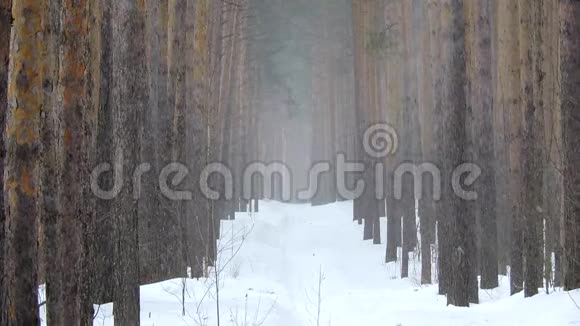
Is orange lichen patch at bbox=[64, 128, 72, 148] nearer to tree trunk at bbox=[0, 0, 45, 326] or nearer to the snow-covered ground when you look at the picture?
tree trunk at bbox=[0, 0, 45, 326]

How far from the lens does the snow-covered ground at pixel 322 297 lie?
31.2 ft

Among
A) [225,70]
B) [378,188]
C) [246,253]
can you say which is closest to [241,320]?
[246,253]

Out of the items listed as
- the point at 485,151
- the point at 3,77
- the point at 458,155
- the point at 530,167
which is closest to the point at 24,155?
the point at 3,77

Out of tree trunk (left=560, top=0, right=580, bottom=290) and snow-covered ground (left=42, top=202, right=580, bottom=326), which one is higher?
tree trunk (left=560, top=0, right=580, bottom=290)

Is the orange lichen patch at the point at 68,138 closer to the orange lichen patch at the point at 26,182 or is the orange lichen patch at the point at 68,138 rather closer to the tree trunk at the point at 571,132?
the orange lichen patch at the point at 26,182

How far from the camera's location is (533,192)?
1094cm

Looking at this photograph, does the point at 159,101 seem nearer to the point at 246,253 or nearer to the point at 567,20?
the point at 246,253

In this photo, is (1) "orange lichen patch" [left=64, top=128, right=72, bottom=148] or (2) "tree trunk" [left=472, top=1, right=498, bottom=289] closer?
(1) "orange lichen patch" [left=64, top=128, right=72, bottom=148]

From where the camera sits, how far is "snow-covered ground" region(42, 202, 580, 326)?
374 inches

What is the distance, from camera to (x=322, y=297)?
13.2 meters

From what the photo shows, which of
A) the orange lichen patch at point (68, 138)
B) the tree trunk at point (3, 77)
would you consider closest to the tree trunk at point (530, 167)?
the orange lichen patch at point (68, 138)

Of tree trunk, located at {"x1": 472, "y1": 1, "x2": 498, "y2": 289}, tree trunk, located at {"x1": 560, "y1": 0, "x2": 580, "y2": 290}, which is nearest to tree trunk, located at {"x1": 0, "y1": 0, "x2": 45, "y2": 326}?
tree trunk, located at {"x1": 560, "y1": 0, "x2": 580, "y2": 290}

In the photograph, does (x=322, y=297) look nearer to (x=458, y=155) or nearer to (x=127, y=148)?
(x=458, y=155)

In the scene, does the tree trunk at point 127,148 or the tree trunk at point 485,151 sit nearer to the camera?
the tree trunk at point 127,148
